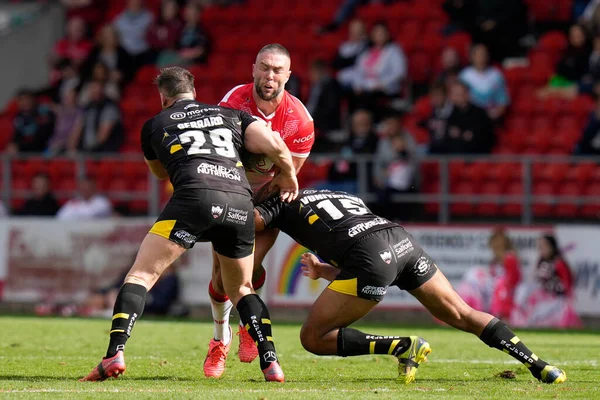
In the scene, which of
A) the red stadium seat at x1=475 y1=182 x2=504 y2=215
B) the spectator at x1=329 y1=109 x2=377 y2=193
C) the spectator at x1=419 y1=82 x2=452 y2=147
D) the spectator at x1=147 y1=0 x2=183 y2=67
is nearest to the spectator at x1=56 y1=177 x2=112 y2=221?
the spectator at x1=329 y1=109 x2=377 y2=193

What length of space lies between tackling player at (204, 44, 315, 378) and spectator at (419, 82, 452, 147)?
7.34m

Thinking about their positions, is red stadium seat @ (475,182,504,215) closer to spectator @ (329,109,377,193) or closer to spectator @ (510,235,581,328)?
spectator @ (510,235,581,328)

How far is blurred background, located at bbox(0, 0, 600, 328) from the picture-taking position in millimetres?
15891

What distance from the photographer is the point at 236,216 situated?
7.99m

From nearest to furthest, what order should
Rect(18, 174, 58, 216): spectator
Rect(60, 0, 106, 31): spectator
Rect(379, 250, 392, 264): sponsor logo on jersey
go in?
Rect(379, 250, 392, 264): sponsor logo on jersey, Rect(18, 174, 58, 216): spectator, Rect(60, 0, 106, 31): spectator

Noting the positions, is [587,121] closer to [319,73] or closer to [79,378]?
[319,73]

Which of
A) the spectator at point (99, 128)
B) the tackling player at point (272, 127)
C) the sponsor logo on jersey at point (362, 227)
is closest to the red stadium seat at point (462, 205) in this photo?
the spectator at point (99, 128)

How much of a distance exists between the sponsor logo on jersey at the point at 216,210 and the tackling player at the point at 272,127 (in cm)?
83

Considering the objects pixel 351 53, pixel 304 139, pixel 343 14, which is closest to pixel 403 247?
pixel 304 139

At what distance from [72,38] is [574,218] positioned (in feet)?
34.8

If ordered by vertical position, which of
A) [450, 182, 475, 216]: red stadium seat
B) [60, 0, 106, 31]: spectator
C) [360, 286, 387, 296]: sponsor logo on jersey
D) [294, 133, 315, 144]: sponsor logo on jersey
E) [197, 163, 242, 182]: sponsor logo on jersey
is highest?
[60, 0, 106, 31]: spectator

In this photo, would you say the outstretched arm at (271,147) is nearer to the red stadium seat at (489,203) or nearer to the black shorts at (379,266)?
the black shorts at (379,266)

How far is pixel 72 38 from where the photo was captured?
71.9ft

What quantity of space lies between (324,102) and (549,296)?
464 cm
